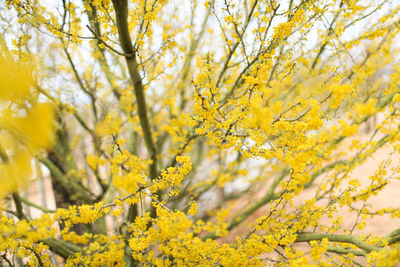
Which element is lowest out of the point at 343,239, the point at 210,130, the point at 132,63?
the point at 343,239

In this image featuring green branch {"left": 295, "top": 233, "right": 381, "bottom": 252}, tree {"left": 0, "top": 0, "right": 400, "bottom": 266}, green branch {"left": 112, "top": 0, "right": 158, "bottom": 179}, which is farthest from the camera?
green branch {"left": 295, "top": 233, "right": 381, "bottom": 252}

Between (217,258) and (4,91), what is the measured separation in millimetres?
→ 1848

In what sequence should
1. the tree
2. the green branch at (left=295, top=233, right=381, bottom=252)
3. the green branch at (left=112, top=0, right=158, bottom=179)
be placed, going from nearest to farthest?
the tree < the green branch at (left=112, top=0, right=158, bottom=179) < the green branch at (left=295, top=233, right=381, bottom=252)

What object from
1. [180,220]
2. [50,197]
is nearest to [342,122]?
[180,220]

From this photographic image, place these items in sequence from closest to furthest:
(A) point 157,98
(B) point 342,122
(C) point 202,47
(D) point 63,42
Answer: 1. (B) point 342,122
2. (D) point 63,42
3. (C) point 202,47
4. (A) point 157,98

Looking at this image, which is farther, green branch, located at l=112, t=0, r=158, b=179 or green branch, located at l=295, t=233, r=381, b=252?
green branch, located at l=295, t=233, r=381, b=252

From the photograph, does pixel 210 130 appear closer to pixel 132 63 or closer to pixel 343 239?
pixel 132 63

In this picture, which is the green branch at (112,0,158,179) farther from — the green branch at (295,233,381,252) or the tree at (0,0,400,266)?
the green branch at (295,233,381,252)

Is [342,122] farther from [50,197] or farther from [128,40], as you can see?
[50,197]

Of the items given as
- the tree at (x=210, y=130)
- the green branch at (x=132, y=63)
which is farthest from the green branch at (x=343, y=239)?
the green branch at (x=132, y=63)

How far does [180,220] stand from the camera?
4.46ft

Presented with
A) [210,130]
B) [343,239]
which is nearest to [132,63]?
[210,130]

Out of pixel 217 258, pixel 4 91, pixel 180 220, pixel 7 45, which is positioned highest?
pixel 7 45

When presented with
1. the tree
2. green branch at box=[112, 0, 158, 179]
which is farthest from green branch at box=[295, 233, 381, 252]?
green branch at box=[112, 0, 158, 179]
